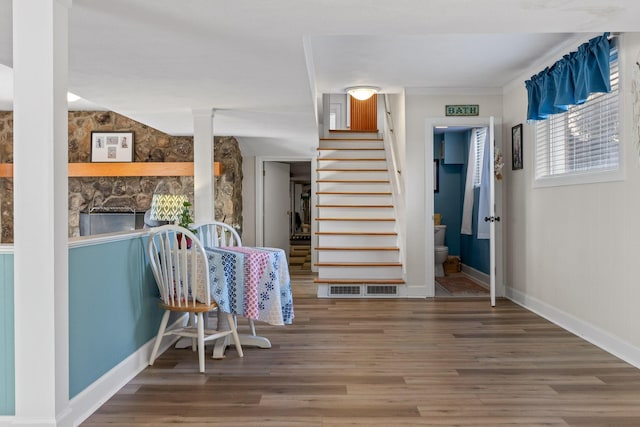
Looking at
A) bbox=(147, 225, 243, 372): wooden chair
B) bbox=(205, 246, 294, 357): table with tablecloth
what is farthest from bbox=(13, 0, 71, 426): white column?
bbox=(205, 246, 294, 357): table with tablecloth

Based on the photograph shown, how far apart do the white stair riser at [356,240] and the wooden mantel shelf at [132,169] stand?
2.33 m

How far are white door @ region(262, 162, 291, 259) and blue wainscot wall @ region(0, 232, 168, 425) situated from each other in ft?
16.6

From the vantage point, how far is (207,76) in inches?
154

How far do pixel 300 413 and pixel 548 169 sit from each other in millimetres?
3497

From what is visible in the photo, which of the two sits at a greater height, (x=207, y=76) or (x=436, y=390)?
(x=207, y=76)

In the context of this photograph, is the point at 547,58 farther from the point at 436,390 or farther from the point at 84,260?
the point at 84,260

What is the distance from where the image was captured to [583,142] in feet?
14.3

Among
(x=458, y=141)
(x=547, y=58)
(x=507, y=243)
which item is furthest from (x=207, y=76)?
(x=458, y=141)

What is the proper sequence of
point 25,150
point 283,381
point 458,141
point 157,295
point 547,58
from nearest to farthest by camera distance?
point 25,150 → point 283,381 → point 157,295 → point 547,58 → point 458,141

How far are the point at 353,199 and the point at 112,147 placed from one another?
11.6 feet

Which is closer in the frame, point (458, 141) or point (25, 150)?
point (25, 150)

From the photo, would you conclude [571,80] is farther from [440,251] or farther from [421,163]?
[440,251]

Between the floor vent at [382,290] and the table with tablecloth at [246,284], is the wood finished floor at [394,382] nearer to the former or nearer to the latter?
the table with tablecloth at [246,284]

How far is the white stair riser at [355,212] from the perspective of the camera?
6.83 meters
